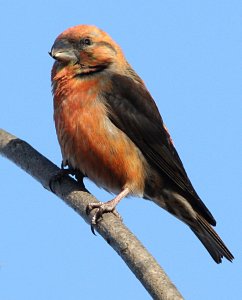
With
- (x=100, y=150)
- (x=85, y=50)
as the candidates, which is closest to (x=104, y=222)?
(x=100, y=150)

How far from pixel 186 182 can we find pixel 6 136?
1832 mm

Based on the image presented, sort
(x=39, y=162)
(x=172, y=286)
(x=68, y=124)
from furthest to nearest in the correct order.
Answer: (x=68, y=124) < (x=39, y=162) < (x=172, y=286)

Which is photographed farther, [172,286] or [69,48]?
[69,48]

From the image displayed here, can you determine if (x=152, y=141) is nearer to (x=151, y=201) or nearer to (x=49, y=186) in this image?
(x=151, y=201)

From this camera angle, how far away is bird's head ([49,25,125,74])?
6.52 metres

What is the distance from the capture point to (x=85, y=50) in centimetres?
664

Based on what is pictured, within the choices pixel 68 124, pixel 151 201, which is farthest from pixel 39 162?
pixel 151 201

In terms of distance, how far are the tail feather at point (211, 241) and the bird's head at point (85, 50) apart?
5.87 feet

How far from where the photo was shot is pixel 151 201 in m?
6.74

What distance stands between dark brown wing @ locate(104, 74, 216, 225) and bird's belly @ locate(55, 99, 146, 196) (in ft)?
0.40

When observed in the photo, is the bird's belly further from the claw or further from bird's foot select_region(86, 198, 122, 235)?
bird's foot select_region(86, 198, 122, 235)

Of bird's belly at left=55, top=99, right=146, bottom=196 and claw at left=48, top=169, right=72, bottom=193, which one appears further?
bird's belly at left=55, top=99, right=146, bottom=196

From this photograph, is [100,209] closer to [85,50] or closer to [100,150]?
[100,150]

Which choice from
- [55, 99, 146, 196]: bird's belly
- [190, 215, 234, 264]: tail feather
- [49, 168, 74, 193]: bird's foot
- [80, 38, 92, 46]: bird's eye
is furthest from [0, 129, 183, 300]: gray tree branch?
[190, 215, 234, 264]: tail feather
